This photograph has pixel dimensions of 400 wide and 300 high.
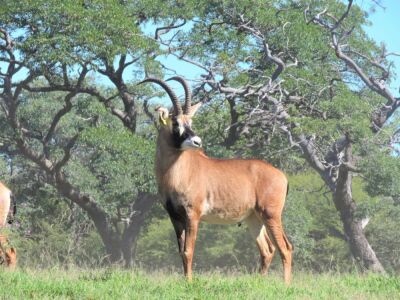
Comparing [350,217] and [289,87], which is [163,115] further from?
[350,217]

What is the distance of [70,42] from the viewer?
24531mm

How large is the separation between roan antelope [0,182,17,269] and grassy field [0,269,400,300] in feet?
6.94

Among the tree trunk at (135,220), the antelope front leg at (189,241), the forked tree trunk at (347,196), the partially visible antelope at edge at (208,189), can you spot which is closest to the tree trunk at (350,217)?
the forked tree trunk at (347,196)

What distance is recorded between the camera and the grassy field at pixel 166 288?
29.1 feet

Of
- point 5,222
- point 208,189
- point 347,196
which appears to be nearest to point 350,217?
point 347,196

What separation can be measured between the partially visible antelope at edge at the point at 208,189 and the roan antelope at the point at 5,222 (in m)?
2.72

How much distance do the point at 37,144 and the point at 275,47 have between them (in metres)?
12.1

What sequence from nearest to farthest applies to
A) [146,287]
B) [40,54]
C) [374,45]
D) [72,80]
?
[146,287] → [40,54] → [72,80] → [374,45]

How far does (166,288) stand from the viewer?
31.0ft

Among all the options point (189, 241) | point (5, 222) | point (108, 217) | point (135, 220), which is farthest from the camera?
point (108, 217)

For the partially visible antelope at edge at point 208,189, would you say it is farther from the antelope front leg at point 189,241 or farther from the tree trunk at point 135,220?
the tree trunk at point 135,220

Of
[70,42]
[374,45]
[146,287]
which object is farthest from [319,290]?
[374,45]

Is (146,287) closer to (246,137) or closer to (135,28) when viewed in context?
(135,28)

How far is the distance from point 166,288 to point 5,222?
5244 mm
